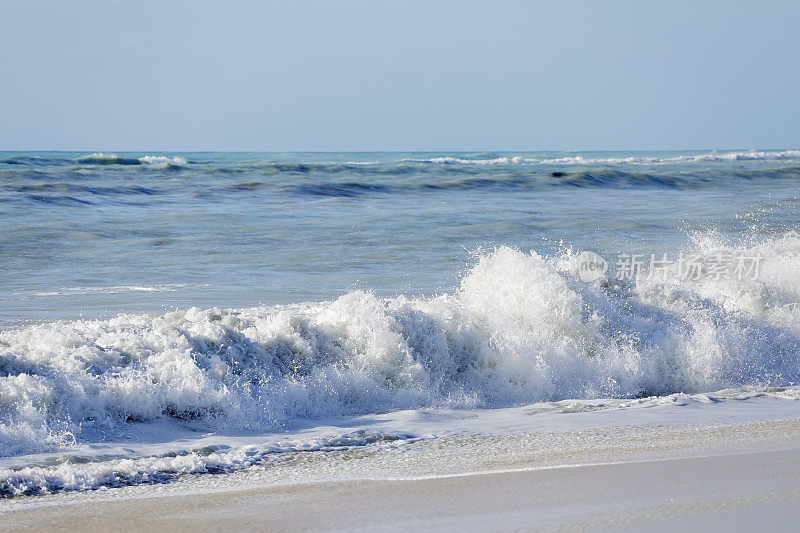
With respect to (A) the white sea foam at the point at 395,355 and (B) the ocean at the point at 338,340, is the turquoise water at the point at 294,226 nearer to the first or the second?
(B) the ocean at the point at 338,340

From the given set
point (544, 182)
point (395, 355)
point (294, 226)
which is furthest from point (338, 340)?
point (544, 182)

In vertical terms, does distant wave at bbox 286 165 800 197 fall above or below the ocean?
above

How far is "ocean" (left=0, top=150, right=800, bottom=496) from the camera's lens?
184 inches

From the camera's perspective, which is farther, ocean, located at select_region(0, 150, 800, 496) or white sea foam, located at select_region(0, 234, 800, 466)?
white sea foam, located at select_region(0, 234, 800, 466)

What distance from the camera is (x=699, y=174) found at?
3491cm

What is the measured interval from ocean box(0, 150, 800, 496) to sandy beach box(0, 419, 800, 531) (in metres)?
0.37

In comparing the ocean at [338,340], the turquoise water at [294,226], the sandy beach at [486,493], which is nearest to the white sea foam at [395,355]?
the ocean at [338,340]

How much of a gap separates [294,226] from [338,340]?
33.9 ft

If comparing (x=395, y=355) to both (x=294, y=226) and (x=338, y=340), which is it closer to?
(x=338, y=340)

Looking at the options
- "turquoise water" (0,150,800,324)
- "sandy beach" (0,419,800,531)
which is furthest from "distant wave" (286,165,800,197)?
"sandy beach" (0,419,800,531)

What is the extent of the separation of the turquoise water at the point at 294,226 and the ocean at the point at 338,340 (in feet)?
0.30

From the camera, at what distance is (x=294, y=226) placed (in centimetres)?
1630

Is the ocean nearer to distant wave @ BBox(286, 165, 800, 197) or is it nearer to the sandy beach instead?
the sandy beach

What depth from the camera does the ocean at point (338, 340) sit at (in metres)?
4.67
